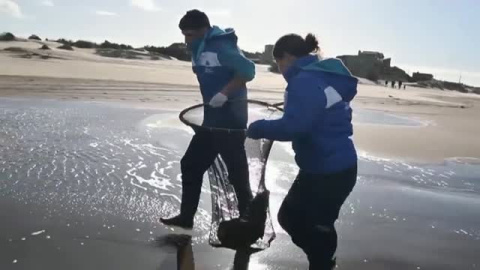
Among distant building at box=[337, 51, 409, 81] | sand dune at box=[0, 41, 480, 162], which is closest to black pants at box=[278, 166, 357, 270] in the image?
sand dune at box=[0, 41, 480, 162]

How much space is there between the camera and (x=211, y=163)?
4.95 metres

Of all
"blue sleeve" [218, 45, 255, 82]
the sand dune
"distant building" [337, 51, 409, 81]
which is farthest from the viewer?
"distant building" [337, 51, 409, 81]

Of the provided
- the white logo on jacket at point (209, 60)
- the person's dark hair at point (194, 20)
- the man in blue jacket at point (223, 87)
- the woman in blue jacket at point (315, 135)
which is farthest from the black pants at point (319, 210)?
the person's dark hair at point (194, 20)

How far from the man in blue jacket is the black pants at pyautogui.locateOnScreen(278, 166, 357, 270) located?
0.96 metres

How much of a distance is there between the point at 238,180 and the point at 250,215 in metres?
0.52

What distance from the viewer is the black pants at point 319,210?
3596 mm

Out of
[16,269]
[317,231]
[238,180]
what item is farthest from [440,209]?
[16,269]

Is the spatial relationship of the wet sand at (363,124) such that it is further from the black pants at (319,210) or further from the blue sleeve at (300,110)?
the blue sleeve at (300,110)

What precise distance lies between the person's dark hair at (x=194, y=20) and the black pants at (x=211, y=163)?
857 mm

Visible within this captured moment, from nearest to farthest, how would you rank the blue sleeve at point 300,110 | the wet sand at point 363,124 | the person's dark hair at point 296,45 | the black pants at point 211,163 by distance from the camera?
the blue sleeve at point 300,110, the person's dark hair at point 296,45, the black pants at point 211,163, the wet sand at point 363,124

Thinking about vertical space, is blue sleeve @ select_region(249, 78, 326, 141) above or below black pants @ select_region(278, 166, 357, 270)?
above

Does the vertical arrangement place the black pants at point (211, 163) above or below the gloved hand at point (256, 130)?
below

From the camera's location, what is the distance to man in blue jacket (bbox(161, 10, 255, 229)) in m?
4.57

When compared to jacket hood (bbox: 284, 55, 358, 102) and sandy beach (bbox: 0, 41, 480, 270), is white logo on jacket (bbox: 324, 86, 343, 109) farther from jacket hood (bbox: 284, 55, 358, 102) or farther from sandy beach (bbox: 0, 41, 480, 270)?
sandy beach (bbox: 0, 41, 480, 270)
